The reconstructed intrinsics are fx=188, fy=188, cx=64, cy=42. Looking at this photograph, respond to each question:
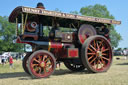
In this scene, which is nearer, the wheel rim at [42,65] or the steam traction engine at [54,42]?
the wheel rim at [42,65]

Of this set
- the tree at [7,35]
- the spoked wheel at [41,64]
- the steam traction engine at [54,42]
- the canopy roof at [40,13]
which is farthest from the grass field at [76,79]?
the tree at [7,35]

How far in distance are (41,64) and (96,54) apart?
9.49 feet

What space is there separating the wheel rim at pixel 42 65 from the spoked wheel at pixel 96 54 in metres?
1.64

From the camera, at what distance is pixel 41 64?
25.1ft

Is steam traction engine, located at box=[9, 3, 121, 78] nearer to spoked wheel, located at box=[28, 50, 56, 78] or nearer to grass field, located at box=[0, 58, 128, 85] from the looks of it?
spoked wheel, located at box=[28, 50, 56, 78]

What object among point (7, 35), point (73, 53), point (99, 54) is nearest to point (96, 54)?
point (99, 54)

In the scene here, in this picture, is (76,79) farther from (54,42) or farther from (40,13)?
(40,13)

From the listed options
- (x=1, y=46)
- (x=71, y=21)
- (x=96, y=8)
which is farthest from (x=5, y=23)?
(x=71, y=21)

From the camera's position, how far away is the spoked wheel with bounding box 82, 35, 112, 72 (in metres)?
8.68

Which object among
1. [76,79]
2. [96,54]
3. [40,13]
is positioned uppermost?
[40,13]

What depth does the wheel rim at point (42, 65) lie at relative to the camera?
758cm

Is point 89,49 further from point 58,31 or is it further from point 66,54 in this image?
point 58,31

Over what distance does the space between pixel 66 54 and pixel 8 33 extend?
1849 inches

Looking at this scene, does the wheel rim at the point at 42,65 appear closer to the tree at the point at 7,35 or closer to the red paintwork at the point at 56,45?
the red paintwork at the point at 56,45
